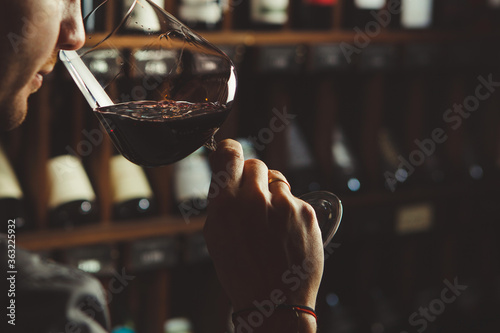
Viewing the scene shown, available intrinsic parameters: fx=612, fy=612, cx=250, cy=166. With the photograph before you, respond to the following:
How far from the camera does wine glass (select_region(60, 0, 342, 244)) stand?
0.78 meters

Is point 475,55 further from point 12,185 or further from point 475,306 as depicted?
point 12,185

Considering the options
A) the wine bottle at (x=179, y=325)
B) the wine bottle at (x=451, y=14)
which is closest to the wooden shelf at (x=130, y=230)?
the wine bottle at (x=179, y=325)

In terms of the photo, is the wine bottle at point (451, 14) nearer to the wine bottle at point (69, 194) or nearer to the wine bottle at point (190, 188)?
the wine bottle at point (190, 188)

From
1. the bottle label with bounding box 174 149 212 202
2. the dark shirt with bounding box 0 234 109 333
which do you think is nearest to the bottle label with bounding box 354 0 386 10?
the bottle label with bounding box 174 149 212 202

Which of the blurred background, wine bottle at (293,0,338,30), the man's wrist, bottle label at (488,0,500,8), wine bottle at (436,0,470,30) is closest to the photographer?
the man's wrist

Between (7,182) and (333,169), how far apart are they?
37.3 inches

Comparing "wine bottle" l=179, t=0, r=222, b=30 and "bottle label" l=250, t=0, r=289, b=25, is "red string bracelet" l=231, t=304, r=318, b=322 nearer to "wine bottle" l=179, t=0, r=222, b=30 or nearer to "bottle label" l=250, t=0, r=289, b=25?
"wine bottle" l=179, t=0, r=222, b=30

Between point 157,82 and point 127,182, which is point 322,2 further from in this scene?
point 157,82

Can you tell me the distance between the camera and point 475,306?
224 cm

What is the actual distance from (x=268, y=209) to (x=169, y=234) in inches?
33.5

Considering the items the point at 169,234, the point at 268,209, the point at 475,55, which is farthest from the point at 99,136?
the point at 475,55

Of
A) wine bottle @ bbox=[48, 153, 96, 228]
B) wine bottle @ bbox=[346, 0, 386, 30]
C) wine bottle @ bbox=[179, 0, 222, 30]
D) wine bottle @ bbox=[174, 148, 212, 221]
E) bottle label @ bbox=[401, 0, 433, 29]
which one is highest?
wine bottle @ bbox=[179, 0, 222, 30]

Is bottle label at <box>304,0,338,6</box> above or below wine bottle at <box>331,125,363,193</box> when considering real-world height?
above

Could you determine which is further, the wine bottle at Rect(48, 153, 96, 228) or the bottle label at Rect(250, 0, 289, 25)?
the bottle label at Rect(250, 0, 289, 25)
